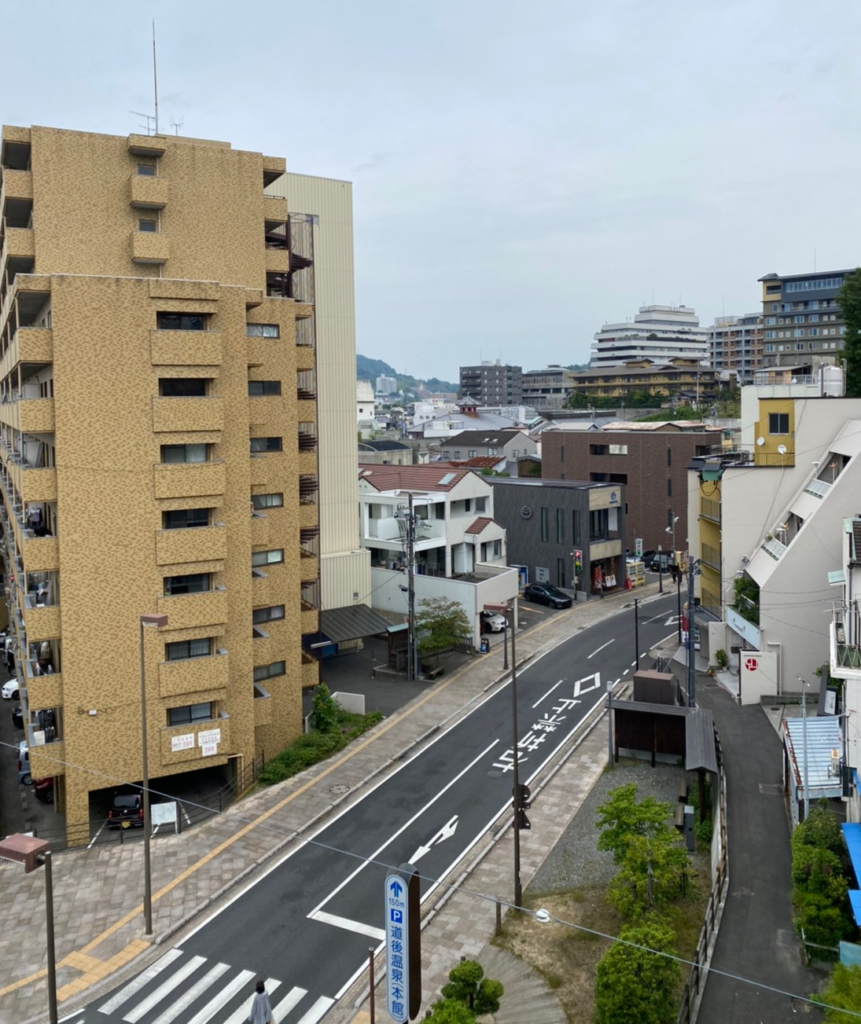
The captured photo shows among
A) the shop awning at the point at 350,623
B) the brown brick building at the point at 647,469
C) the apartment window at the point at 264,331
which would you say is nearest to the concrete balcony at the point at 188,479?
the apartment window at the point at 264,331

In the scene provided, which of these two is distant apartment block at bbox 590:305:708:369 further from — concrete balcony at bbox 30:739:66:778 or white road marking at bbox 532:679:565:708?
concrete balcony at bbox 30:739:66:778

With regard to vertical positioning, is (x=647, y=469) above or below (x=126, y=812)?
above

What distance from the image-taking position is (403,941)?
58.1ft

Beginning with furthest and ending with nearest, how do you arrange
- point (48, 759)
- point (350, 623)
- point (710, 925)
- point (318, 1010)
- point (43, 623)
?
point (350, 623) < point (48, 759) < point (43, 623) < point (710, 925) < point (318, 1010)

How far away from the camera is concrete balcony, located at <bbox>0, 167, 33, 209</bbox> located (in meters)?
32.4

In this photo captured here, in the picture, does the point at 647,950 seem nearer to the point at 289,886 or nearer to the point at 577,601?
the point at 289,886

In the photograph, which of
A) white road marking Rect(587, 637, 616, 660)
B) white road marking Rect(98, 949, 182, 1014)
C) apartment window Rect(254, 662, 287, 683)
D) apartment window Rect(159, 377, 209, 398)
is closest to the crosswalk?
white road marking Rect(98, 949, 182, 1014)

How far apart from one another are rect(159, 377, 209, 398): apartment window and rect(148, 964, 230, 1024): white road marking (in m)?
18.8

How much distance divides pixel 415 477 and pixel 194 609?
29254 mm

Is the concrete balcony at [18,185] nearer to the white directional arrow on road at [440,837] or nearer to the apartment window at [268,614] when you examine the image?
the apartment window at [268,614]

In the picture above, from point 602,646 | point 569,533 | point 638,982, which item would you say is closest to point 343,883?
point 638,982

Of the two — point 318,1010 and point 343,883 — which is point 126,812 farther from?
point 318,1010

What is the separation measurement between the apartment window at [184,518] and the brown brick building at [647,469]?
4660 cm

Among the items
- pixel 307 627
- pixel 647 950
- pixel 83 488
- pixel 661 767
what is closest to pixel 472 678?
pixel 307 627
